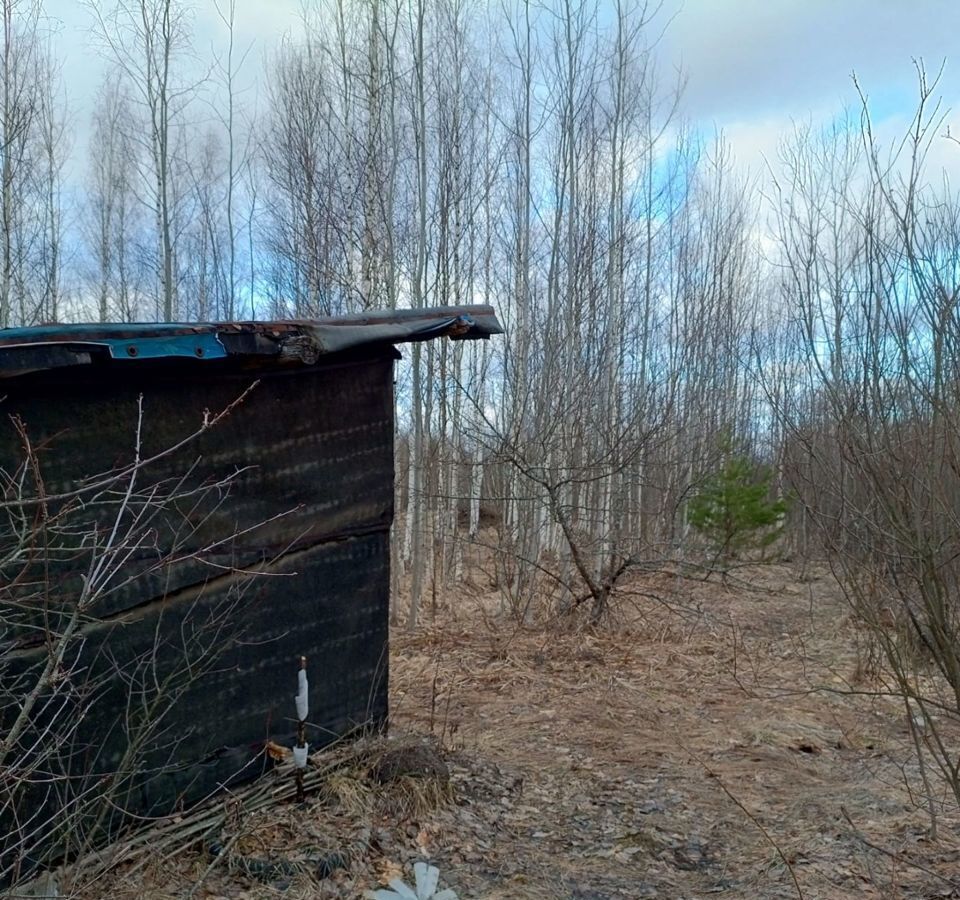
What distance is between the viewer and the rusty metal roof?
3170 millimetres

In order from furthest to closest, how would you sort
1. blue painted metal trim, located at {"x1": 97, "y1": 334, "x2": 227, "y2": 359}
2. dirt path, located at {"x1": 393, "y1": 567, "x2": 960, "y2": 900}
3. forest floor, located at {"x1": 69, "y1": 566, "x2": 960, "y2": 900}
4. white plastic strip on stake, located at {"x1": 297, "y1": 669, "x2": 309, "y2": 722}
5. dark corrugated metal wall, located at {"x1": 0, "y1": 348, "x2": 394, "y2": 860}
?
white plastic strip on stake, located at {"x1": 297, "y1": 669, "x2": 309, "y2": 722} < dirt path, located at {"x1": 393, "y1": 567, "x2": 960, "y2": 900} < forest floor, located at {"x1": 69, "y1": 566, "x2": 960, "y2": 900} < dark corrugated metal wall, located at {"x1": 0, "y1": 348, "x2": 394, "y2": 860} < blue painted metal trim, located at {"x1": 97, "y1": 334, "x2": 227, "y2": 359}

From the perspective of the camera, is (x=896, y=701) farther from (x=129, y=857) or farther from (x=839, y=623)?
(x=129, y=857)

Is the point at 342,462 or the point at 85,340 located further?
the point at 342,462

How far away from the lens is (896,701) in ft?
23.7

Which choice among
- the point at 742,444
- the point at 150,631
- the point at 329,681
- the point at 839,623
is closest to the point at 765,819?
the point at 329,681

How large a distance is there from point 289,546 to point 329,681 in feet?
2.86

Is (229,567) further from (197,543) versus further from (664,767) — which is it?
(664,767)

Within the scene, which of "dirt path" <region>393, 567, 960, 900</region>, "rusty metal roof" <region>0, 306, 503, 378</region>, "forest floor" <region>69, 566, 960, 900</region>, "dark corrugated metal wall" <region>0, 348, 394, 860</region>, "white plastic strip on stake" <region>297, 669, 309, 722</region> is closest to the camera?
"rusty metal roof" <region>0, 306, 503, 378</region>

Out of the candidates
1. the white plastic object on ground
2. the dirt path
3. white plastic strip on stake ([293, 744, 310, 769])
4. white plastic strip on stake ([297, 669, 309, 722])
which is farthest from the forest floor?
the white plastic object on ground

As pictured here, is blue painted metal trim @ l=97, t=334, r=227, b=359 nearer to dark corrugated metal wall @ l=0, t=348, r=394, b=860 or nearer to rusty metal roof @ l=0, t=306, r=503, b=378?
rusty metal roof @ l=0, t=306, r=503, b=378

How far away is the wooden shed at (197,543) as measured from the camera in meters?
3.26

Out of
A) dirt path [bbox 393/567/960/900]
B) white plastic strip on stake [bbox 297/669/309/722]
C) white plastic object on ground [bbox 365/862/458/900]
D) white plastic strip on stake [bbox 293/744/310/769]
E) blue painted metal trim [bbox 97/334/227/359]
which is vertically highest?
blue painted metal trim [bbox 97/334/227/359]

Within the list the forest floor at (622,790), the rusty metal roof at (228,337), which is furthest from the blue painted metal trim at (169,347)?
the forest floor at (622,790)

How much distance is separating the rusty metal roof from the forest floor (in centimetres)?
196
